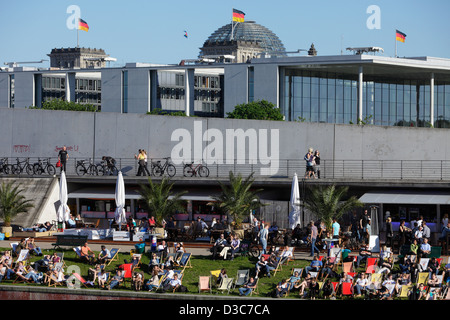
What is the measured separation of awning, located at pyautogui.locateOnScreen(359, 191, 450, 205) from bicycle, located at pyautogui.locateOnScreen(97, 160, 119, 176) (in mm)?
Result: 12598

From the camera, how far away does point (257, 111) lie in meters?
94.3

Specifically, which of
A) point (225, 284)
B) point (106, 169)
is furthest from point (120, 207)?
point (225, 284)

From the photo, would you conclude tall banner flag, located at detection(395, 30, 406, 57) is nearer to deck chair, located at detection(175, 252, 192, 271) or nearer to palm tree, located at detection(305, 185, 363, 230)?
palm tree, located at detection(305, 185, 363, 230)

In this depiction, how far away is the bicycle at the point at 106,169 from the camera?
40.5 m

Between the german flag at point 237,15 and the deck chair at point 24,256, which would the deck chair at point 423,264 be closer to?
the deck chair at point 24,256

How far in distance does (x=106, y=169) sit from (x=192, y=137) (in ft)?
14.7

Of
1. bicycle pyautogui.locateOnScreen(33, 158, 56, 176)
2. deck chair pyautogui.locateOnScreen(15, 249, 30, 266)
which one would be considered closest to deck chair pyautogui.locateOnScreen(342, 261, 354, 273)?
deck chair pyautogui.locateOnScreen(15, 249, 30, 266)

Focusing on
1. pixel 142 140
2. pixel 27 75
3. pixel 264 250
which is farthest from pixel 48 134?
pixel 27 75

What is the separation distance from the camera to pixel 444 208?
35188mm

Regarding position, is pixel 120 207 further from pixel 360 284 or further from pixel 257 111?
pixel 257 111

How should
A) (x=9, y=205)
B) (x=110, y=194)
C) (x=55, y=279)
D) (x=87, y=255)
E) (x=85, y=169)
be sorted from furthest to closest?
(x=85, y=169)
(x=110, y=194)
(x=9, y=205)
(x=87, y=255)
(x=55, y=279)

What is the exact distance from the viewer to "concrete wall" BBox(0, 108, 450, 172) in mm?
40656
